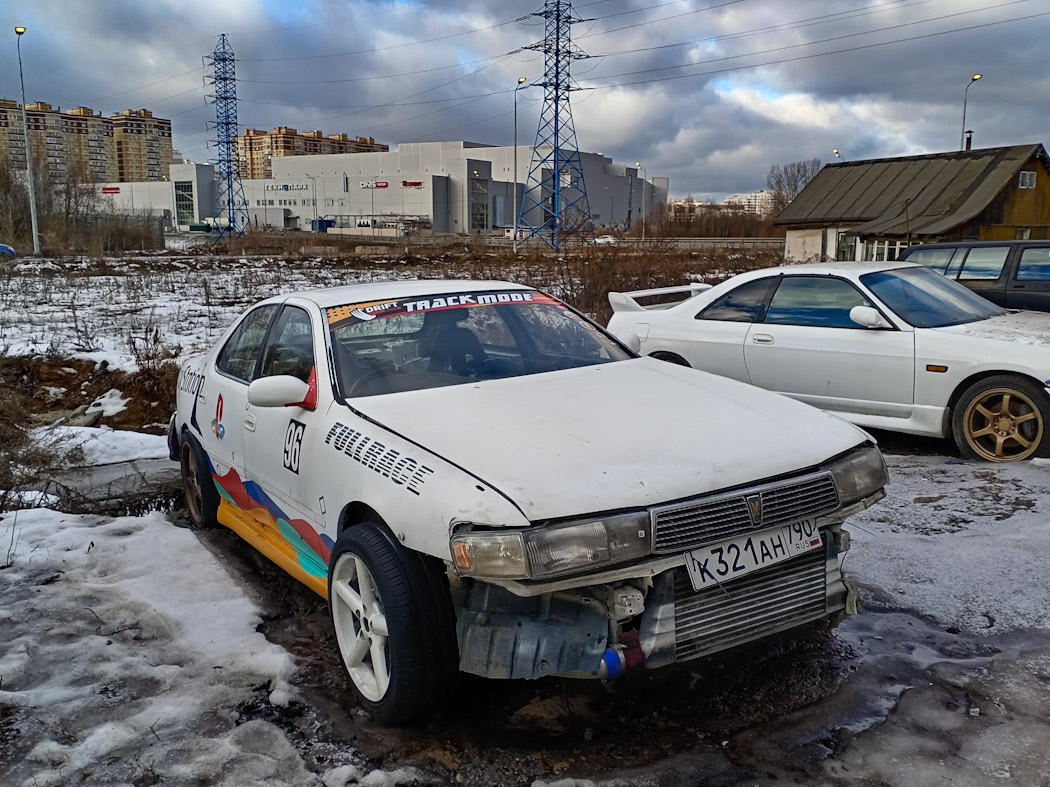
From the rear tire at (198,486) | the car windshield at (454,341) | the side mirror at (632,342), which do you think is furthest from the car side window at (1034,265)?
the rear tire at (198,486)

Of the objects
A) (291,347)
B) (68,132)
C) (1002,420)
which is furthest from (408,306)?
(68,132)

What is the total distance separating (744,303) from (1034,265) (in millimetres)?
3999

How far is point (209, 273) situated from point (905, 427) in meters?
27.2

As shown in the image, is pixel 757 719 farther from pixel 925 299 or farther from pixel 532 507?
pixel 925 299

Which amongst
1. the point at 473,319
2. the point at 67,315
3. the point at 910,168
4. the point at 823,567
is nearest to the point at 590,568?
the point at 823,567

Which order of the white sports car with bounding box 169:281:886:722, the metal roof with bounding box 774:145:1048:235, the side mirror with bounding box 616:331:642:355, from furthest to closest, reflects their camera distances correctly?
1. the metal roof with bounding box 774:145:1048:235
2. the side mirror with bounding box 616:331:642:355
3. the white sports car with bounding box 169:281:886:722

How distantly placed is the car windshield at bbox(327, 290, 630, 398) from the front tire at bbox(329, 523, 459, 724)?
34.7 inches

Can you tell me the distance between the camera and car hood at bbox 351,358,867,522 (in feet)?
8.86

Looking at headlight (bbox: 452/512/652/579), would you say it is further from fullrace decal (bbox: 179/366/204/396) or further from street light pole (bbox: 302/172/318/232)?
street light pole (bbox: 302/172/318/232)

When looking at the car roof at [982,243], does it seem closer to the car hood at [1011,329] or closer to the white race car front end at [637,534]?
the car hood at [1011,329]

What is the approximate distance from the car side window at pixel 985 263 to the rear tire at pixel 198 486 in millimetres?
8361

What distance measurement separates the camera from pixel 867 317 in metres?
6.34

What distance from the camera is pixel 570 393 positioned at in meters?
3.60

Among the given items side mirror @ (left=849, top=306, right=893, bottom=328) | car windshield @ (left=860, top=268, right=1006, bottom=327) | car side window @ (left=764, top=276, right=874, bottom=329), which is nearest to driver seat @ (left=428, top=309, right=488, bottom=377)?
side mirror @ (left=849, top=306, right=893, bottom=328)
